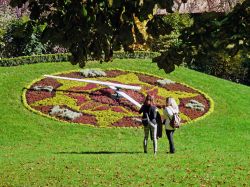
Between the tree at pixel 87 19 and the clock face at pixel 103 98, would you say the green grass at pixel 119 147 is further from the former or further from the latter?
the tree at pixel 87 19

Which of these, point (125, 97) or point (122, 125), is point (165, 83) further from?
point (122, 125)

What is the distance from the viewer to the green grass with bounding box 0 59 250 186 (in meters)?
13.5

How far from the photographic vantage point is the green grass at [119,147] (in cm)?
1348

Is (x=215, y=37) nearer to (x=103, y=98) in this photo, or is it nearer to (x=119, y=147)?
(x=119, y=147)

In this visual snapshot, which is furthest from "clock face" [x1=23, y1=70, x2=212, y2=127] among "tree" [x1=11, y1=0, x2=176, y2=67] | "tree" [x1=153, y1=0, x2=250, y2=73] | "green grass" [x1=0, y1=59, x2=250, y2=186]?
"tree" [x1=11, y1=0, x2=176, y2=67]

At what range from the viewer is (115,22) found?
8.05 meters

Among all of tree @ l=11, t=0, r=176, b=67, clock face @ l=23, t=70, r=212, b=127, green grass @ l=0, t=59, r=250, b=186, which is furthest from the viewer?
clock face @ l=23, t=70, r=212, b=127

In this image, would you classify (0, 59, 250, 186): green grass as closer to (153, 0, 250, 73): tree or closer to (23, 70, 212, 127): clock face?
(23, 70, 212, 127): clock face

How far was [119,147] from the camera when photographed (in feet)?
68.0

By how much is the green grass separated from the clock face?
2.00 ft

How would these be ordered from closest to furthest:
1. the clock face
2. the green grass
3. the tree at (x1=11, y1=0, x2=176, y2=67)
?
the tree at (x1=11, y1=0, x2=176, y2=67), the green grass, the clock face

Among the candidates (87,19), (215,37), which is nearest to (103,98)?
(215,37)

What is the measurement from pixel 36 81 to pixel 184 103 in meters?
6.94

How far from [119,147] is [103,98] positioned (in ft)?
19.9
